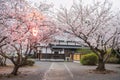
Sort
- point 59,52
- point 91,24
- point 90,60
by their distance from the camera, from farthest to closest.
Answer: point 59,52 < point 90,60 < point 91,24

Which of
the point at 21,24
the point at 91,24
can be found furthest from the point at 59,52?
the point at 21,24

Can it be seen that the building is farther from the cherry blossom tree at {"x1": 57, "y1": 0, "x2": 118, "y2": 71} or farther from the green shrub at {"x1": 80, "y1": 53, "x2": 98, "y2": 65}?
the cherry blossom tree at {"x1": 57, "y1": 0, "x2": 118, "y2": 71}

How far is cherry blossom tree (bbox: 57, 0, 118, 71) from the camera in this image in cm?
2212

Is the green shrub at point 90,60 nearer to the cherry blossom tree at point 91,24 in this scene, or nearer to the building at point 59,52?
the cherry blossom tree at point 91,24

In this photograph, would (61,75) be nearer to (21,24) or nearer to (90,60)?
(21,24)

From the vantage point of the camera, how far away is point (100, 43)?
24.0 meters

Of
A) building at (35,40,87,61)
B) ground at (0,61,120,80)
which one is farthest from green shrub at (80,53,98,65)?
building at (35,40,87,61)

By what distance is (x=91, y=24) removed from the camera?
22719 mm

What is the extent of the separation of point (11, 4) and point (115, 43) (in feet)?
47.1

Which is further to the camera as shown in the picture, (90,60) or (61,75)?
(90,60)

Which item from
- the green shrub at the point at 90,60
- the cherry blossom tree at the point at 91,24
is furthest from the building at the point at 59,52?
the cherry blossom tree at the point at 91,24

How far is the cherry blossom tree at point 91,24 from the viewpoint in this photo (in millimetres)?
22125

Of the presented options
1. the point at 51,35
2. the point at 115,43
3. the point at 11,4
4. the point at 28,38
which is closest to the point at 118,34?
the point at 115,43

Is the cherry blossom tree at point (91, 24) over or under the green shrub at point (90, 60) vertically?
over
